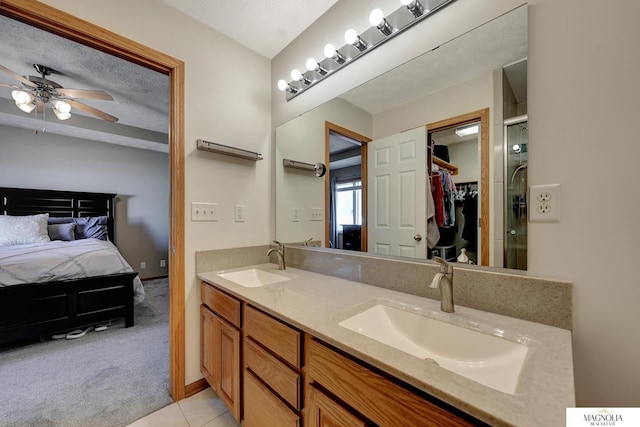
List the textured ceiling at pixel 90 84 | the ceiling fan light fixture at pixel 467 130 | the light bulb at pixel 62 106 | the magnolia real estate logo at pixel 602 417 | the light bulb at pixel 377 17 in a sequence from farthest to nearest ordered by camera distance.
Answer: the light bulb at pixel 62 106 → the textured ceiling at pixel 90 84 → the light bulb at pixel 377 17 → the ceiling fan light fixture at pixel 467 130 → the magnolia real estate logo at pixel 602 417

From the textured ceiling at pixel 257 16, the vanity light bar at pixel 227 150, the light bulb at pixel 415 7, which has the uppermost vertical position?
the textured ceiling at pixel 257 16

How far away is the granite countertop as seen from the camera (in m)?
0.45

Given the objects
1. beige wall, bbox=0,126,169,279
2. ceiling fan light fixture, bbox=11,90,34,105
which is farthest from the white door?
beige wall, bbox=0,126,169,279

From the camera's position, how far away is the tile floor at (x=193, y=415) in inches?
53.0

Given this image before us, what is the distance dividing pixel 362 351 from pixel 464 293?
0.59m

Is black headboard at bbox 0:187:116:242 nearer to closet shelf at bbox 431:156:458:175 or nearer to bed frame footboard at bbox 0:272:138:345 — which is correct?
bed frame footboard at bbox 0:272:138:345

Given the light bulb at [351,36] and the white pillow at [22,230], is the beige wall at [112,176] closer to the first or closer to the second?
the white pillow at [22,230]

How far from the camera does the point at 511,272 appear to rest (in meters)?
0.91

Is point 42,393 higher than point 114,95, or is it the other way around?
point 114,95

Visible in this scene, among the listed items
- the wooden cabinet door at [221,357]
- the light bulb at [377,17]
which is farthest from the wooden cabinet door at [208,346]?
the light bulb at [377,17]

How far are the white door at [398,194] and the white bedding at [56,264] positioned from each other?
9.02ft

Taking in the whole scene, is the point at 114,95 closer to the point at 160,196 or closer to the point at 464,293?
the point at 160,196

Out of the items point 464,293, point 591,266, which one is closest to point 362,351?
point 464,293

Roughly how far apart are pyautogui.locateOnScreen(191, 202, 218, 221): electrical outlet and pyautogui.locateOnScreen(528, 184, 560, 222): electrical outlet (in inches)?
67.2
